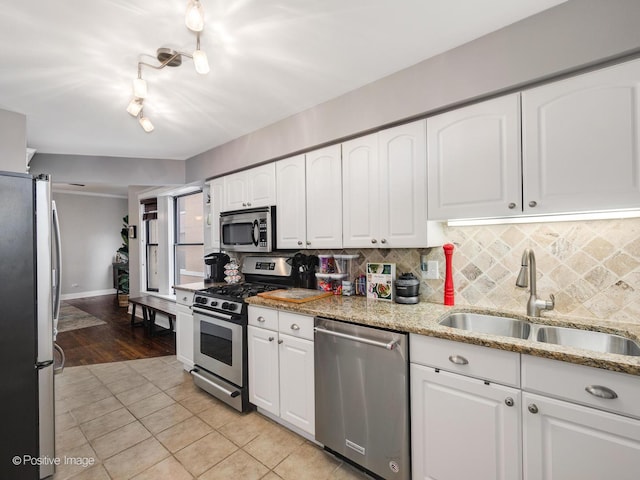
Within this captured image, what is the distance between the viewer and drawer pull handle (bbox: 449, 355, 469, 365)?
1.42 metres

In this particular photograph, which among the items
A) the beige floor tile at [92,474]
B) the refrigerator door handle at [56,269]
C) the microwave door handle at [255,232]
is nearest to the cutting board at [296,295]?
the microwave door handle at [255,232]

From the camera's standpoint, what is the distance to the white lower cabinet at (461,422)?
1316mm

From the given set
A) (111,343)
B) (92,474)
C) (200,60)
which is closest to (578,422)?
(200,60)

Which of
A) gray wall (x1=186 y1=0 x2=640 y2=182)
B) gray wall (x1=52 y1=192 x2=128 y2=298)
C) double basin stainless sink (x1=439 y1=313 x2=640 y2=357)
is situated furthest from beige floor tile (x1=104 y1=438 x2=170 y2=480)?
gray wall (x1=52 y1=192 x2=128 y2=298)

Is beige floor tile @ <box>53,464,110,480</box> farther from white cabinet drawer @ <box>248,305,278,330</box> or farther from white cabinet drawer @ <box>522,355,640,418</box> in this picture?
white cabinet drawer @ <box>522,355,640,418</box>

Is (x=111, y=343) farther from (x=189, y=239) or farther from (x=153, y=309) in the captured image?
(x=189, y=239)

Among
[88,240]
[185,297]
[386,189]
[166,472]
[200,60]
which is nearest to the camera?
[200,60]

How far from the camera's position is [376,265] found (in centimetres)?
222

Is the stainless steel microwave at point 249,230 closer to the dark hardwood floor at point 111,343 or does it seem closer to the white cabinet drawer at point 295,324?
the white cabinet drawer at point 295,324

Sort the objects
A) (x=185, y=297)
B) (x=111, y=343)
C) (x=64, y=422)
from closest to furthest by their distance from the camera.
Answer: (x=64, y=422) < (x=185, y=297) < (x=111, y=343)

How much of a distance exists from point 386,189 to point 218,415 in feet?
7.31

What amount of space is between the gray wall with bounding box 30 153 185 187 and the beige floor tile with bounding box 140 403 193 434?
2667 mm

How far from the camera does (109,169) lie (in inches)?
146

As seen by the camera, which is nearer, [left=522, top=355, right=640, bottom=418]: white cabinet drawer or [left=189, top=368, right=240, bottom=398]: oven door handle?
[left=522, top=355, right=640, bottom=418]: white cabinet drawer
